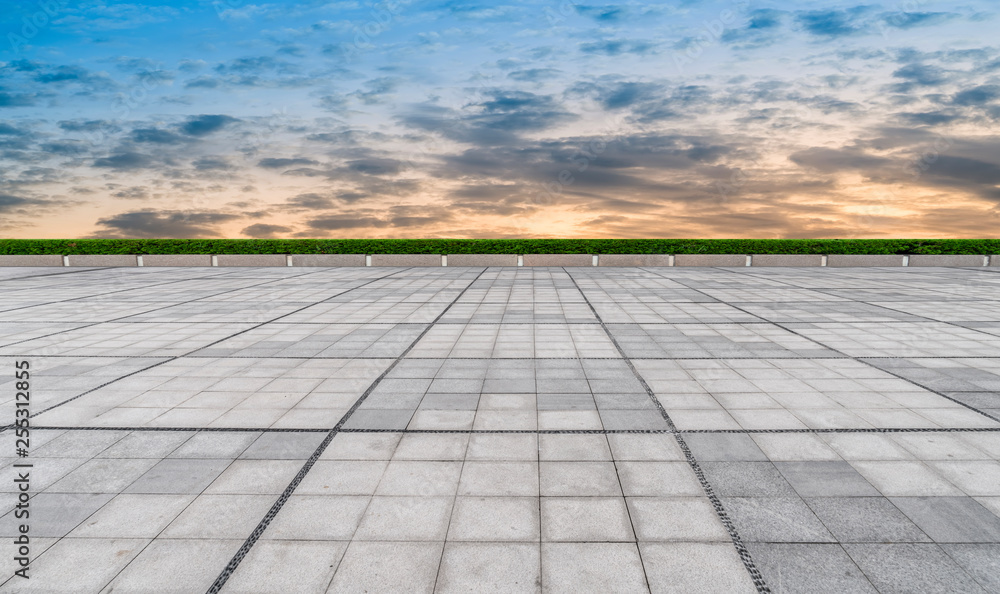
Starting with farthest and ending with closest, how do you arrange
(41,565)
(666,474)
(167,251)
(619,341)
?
(167,251) → (619,341) → (666,474) → (41,565)

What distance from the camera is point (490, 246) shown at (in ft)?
84.6

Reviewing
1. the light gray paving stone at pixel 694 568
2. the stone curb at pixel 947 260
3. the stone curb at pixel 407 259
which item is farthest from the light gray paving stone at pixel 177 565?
the stone curb at pixel 947 260

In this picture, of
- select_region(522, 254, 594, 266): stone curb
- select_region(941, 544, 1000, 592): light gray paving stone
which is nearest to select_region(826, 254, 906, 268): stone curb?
select_region(522, 254, 594, 266): stone curb

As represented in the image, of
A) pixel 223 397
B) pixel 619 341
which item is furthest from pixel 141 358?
pixel 619 341

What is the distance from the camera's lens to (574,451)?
14.5 ft

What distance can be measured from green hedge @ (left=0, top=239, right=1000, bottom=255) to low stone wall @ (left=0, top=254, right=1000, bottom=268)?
2.28 feet

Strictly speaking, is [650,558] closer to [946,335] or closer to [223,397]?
[223,397]

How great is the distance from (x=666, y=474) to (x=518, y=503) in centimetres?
125

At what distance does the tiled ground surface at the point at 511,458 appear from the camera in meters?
3.02

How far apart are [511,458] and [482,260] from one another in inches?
813

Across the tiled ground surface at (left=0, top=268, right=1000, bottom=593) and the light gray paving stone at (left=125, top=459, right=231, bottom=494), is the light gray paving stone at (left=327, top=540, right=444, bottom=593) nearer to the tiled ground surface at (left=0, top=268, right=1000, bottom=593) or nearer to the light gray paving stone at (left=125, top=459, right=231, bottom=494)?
the tiled ground surface at (left=0, top=268, right=1000, bottom=593)

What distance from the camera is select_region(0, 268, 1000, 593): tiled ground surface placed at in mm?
3023

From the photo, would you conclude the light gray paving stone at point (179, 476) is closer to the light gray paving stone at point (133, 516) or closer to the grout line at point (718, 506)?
the light gray paving stone at point (133, 516)

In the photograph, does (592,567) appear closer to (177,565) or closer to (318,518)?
(318,518)
